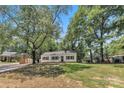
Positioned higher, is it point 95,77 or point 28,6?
point 28,6

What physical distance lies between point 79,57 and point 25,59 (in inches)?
336

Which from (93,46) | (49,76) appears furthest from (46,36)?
(93,46)

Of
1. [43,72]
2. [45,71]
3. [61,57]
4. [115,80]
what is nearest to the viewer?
[115,80]

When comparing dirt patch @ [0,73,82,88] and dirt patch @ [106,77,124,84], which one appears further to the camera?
dirt patch @ [106,77,124,84]

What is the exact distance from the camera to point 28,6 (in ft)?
41.3

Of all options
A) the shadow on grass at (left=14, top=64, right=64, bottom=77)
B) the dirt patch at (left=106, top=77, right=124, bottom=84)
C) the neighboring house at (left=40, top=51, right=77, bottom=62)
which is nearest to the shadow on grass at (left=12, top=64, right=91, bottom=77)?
the shadow on grass at (left=14, top=64, right=64, bottom=77)

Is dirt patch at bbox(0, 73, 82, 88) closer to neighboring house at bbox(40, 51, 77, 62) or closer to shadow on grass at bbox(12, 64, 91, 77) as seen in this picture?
shadow on grass at bbox(12, 64, 91, 77)

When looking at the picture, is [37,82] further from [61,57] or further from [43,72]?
[61,57]

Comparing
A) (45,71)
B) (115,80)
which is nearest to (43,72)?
(45,71)

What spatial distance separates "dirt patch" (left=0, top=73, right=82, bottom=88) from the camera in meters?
9.09

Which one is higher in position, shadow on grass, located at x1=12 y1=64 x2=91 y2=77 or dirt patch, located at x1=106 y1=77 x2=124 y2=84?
shadow on grass, located at x1=12 y1=64 x2=91 y2=77

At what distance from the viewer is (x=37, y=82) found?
967 cm
